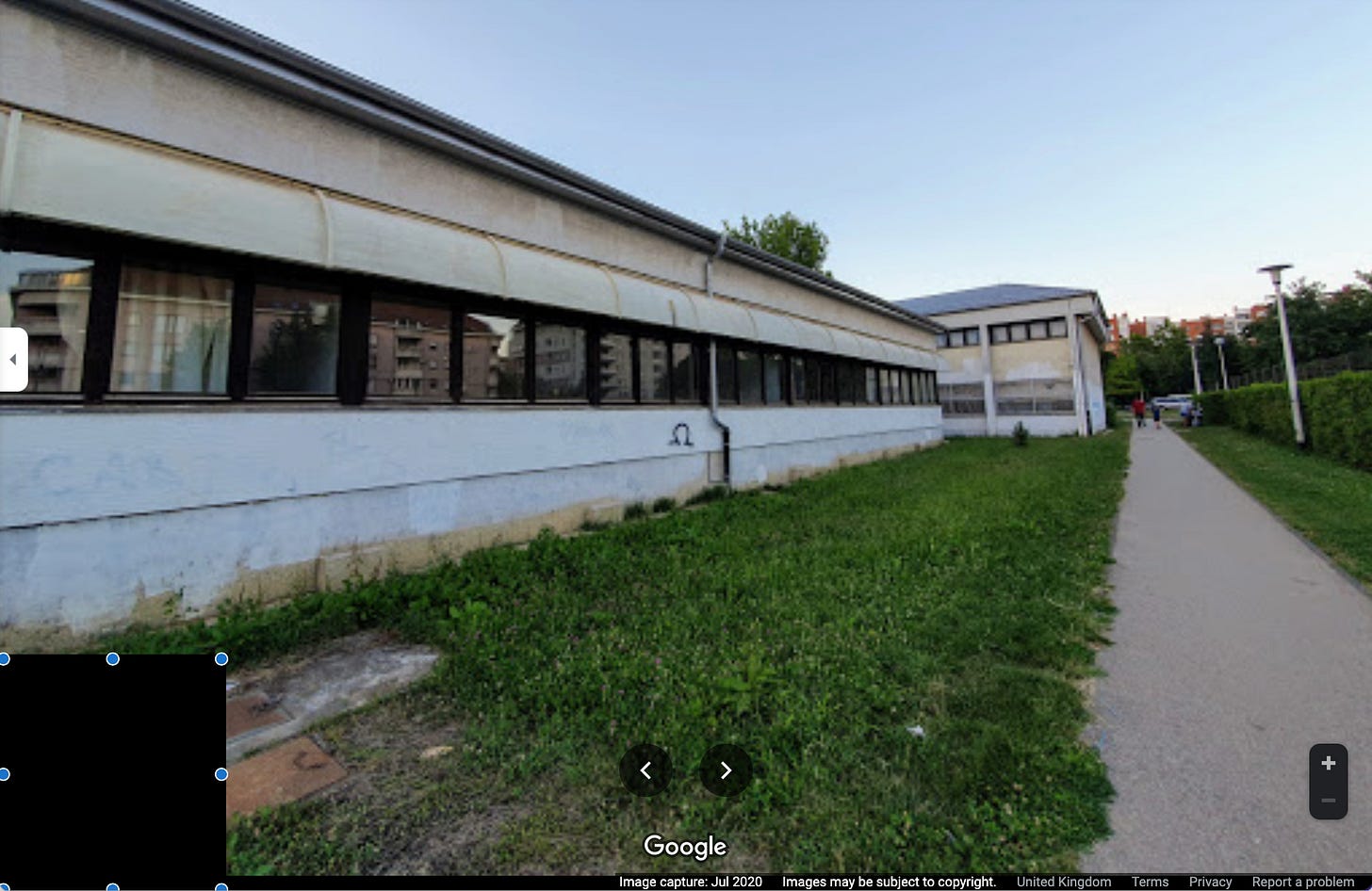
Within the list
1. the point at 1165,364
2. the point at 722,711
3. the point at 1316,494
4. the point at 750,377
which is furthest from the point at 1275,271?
the point at 1165,364

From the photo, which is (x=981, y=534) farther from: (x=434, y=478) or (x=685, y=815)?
(x=434, y=478)

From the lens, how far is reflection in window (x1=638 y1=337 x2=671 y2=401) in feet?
32.2

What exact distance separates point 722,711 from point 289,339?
5535 millimetres

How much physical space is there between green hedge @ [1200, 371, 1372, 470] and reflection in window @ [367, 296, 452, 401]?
1911 cm

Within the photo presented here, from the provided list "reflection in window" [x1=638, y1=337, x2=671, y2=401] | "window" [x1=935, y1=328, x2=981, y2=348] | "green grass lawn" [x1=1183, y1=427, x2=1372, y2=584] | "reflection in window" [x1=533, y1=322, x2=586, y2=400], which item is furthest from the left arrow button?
"window" [x1=935, y1=328, x2=981, y2=348]

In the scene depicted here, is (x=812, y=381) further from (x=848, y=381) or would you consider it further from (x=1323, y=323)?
(x=1323, y=323)

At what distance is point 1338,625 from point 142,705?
301 inches

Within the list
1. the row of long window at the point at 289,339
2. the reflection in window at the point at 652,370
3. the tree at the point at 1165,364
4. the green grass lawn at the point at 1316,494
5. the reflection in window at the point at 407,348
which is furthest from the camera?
the tree at the point at 1165,364

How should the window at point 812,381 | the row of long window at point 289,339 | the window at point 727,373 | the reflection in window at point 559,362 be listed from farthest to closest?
the window at point 812,381
the window at point 727,373
the reflection in window at point 559,362
the row of long window at point 289,339

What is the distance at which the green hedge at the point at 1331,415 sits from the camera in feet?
41.3

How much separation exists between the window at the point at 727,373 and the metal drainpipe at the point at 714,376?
0.49 feet

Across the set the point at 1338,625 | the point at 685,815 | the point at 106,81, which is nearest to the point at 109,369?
the point at 106,81

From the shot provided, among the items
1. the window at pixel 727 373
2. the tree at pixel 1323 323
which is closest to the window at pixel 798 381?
the window at pixel 727 373
